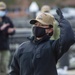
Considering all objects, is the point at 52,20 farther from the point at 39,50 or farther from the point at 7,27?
the point at 7,27

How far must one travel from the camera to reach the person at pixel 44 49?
500 cm

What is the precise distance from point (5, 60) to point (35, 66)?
4910 mm

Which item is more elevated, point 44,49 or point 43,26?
point 43,26

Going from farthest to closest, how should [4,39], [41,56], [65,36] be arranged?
[4,39] < [41,56] < [65,36]

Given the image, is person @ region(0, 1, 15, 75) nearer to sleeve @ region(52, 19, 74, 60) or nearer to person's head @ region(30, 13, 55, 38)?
person's head @ region(30, 13, 55, 38)

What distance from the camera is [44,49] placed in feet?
16.9

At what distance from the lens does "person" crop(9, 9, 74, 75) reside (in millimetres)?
5000

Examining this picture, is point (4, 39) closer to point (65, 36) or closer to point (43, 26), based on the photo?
point (43, 26)

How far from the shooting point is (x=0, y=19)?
10055 mm

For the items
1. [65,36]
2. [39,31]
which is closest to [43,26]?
[39,31]

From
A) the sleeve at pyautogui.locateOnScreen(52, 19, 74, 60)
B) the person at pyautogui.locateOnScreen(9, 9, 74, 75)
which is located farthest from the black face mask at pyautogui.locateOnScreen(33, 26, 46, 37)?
the sleeve at pyautogui.locateOnScreen(52, 19, 74, 60)

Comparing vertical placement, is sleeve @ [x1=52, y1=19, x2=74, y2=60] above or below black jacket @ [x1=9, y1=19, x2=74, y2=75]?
above

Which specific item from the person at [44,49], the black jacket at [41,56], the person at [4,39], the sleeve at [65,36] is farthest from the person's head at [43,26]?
the person at [4,39]

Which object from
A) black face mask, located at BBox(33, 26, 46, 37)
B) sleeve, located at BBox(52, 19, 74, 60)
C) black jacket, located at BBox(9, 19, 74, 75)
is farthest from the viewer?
black face mask, located at BBox(33, 26, 46, 37)
